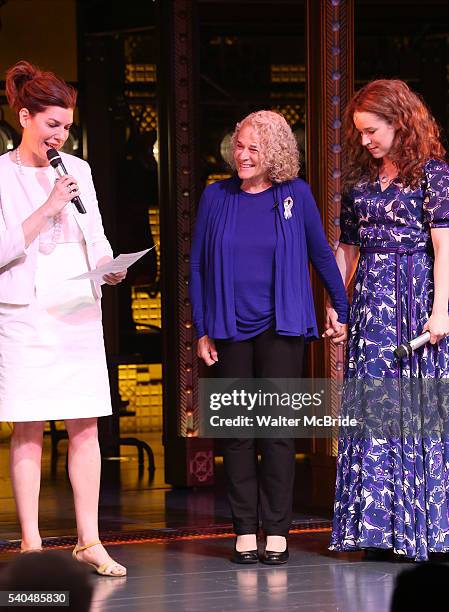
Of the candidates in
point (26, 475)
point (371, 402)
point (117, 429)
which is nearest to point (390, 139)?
point (371, 402)

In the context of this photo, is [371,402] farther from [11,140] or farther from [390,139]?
[11,140]

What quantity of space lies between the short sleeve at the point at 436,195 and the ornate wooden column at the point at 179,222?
86.4 inches

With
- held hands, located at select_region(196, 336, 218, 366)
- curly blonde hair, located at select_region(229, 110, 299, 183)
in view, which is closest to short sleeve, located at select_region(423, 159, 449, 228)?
curly blonde hair, located at select_region(229, 110, 299, 183)

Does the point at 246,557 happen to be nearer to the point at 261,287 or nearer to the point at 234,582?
the point at 234,582

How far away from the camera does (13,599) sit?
1.37 m

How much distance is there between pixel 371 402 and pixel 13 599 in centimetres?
247

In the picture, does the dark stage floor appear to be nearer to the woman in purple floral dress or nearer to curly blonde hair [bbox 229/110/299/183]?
the woman in purple floral dress

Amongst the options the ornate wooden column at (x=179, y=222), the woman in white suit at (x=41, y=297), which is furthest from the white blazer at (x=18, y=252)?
the ornate wooden column at (x=179, y=222)

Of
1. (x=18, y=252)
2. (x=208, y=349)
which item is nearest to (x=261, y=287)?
(x=208, y=349)

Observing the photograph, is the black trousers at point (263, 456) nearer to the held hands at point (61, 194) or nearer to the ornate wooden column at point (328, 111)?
the held hands at point (61, 194)

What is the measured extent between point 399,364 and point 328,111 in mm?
1419

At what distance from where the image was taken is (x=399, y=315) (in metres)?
3.68

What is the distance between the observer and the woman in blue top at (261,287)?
3621 mm

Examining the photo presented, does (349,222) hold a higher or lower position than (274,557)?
higher
